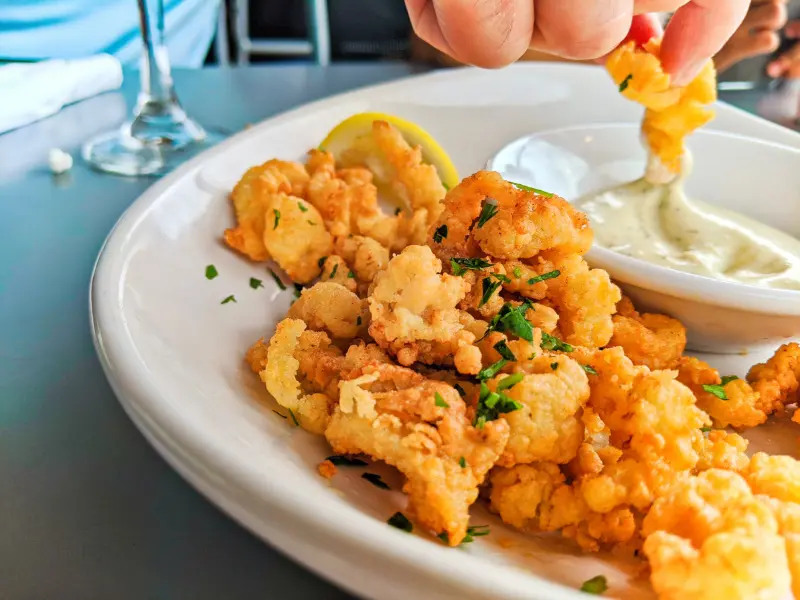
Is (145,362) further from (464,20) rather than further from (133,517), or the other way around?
(464,20)

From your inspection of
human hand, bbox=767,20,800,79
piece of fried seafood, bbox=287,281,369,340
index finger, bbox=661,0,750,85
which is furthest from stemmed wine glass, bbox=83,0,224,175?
human hand, bbox=767,20,800,79

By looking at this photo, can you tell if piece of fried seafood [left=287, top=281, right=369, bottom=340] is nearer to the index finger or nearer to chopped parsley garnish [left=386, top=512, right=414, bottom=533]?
chopped parsley garnish [left=386, top=512, right=414, bottom=533]

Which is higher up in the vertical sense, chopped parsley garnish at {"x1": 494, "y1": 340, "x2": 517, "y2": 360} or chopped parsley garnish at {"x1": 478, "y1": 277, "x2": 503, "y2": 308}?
chopped parsley garnish at {"x1": 478, "y1": 277, "x2": 503, "y2": 308}

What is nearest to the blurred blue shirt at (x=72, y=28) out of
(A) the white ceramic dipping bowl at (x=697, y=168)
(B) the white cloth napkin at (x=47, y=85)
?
(B) the white cloth napkin at (x=47, y=85)

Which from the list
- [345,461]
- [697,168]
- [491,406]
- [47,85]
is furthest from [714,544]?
[47,85]

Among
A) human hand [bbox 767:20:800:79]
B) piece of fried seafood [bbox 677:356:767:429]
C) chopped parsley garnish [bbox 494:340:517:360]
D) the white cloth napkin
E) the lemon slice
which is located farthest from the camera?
human hand [bbox 767:20:800:79]

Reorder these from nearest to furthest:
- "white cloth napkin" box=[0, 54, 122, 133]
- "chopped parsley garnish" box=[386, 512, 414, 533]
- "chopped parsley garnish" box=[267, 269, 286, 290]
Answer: "chopped parsley garnish" box=[386, 512, 414, 533] < "chopped parsley garnish" box=[267, 269, 286, 290] < "white cloth napkin" box=[0, 54, 122, 133]
